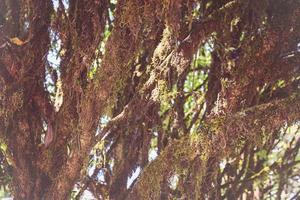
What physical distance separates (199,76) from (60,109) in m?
1.08

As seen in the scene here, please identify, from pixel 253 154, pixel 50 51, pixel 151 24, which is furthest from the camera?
pixel 253 154

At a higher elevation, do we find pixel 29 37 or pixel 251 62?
pixel 29 37

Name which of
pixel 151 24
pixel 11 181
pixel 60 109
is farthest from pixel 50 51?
pixel 11 181

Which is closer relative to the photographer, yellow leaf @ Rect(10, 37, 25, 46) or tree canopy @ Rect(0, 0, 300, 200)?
tree canopy @ Rect(0, 0, 300, 200)

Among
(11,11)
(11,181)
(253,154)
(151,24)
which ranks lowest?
(11,181)

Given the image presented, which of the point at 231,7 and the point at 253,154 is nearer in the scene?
the point at 231,7

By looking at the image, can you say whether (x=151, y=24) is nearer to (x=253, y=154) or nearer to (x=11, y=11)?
(x=11, y=11)

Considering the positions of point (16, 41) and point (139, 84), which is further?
point (139, 84)

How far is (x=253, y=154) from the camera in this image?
10.2ft

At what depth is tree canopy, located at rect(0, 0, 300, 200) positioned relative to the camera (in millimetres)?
2080

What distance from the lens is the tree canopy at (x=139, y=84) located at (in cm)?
208

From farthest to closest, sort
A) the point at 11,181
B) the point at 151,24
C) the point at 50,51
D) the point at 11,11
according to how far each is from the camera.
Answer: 1. the point at 11,181
2. the point at 50,51
3. the point at 11,11
4. the point at 151,24

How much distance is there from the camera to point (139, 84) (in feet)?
8.09

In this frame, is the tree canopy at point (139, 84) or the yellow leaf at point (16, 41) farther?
the yellow leaf at point (16, 41)
